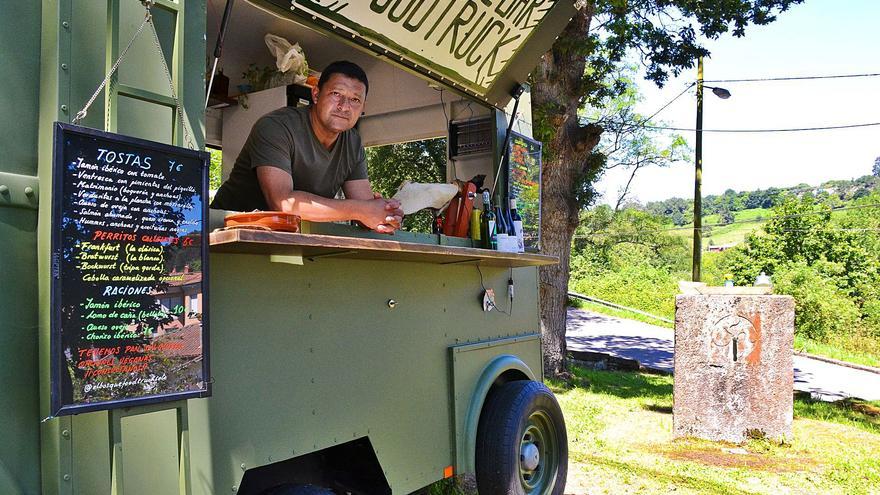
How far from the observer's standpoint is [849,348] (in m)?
21.1

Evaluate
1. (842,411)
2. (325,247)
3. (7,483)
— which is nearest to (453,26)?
(325,247)

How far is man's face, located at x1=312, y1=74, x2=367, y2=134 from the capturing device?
3465 mm

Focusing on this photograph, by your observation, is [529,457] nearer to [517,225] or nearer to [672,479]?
[517,225]

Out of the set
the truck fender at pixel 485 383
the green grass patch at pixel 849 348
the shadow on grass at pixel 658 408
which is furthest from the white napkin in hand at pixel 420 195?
the green grass patch at pixel 849 348

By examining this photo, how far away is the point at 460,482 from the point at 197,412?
3538 millimetres

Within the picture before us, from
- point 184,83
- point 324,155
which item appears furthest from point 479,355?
point 184,83

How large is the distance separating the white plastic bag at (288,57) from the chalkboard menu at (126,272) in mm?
2711

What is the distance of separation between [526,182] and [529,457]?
200 cm

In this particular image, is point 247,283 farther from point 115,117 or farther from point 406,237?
point 406,237

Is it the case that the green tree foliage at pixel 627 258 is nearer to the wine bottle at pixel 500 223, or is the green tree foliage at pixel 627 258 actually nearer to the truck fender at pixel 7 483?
the wine bottle at pixel 500 223

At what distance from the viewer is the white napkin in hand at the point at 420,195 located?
13.7ft

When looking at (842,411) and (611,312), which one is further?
(611,312)

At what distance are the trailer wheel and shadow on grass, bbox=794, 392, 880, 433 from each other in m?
5.72

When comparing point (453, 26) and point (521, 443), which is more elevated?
point (453, 26)
